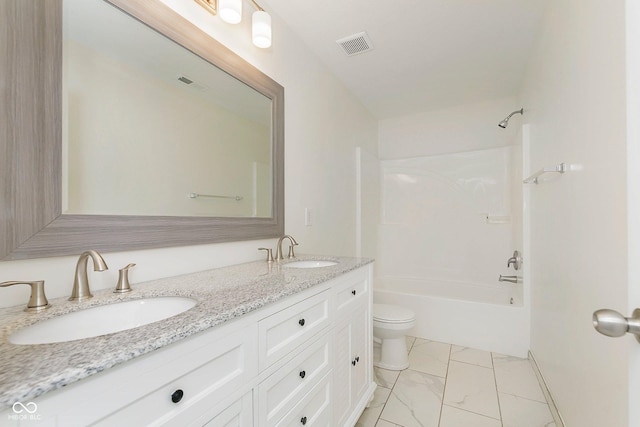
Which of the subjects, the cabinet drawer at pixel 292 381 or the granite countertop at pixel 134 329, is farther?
the cabinet drawer at pixel 292 381

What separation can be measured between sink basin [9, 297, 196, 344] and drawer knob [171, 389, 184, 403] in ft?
0.84

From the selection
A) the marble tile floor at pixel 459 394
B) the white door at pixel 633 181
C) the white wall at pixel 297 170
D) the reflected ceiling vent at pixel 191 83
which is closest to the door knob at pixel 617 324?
the white door at pixel 633 181

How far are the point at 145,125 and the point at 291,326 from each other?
3.08 ft

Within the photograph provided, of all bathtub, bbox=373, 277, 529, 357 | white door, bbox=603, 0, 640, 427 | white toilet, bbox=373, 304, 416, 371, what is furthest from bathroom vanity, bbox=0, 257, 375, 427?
bathtub, bbox=373, 277, 529, 357

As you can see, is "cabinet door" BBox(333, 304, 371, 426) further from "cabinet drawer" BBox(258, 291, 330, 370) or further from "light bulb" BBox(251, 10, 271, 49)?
"light bulb" BBox(251, 10, 271, 49)

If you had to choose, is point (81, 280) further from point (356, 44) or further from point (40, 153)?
point (356, 44)

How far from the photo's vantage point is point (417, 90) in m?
2.73

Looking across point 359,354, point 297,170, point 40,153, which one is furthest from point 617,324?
point 297,170

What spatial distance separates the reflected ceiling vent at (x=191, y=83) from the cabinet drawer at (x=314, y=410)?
1366mm

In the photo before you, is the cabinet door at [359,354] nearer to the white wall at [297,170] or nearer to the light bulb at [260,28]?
the white wall at [297,170]

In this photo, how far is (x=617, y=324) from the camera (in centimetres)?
45

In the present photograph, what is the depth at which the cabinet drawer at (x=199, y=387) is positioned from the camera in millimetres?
522

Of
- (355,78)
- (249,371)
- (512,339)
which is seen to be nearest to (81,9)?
(249,371)

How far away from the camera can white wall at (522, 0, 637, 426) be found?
85cm
